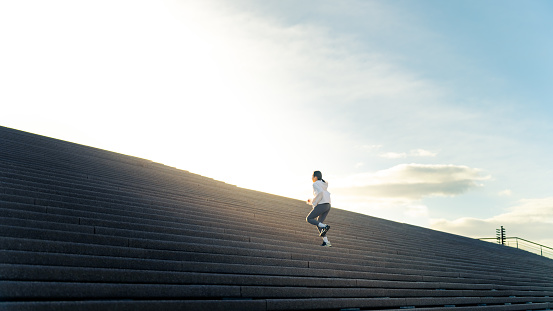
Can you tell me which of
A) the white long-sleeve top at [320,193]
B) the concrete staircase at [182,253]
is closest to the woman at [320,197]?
the white long-sleeve top at [320,193]

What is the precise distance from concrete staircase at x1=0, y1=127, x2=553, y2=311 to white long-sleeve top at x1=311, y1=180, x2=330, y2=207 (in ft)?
2.56

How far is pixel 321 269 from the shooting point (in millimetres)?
7301

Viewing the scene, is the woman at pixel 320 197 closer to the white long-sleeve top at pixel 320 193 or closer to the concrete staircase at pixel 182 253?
the white long-sleeve top at pixel 320 193

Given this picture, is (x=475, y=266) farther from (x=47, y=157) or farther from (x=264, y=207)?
(x=47, y=157)

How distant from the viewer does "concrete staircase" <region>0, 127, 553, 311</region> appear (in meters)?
→ 4.50

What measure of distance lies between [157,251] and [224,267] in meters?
0.82

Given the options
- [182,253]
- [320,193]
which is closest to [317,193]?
[320,193]

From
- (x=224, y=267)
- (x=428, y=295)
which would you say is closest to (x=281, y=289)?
(x=224, y=267)

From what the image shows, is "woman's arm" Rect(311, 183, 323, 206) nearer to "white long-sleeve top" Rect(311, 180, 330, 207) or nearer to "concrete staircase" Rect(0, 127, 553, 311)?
"white long-sleeve top" Rect(311, 180, 330, 207)

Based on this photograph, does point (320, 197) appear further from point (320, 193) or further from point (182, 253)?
point (182, 253)

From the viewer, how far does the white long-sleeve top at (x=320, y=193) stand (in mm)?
9328

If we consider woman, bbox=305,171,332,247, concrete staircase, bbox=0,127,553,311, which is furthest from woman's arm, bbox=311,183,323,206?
concrete staircase, bbox=0,127,553,311

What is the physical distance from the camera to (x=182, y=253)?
19.5ft

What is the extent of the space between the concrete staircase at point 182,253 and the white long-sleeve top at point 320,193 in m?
0.78
